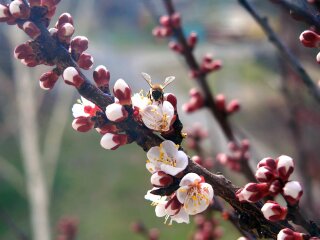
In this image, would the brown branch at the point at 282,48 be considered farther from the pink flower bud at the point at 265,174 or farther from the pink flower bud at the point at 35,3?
the pink flower bud at the point at 35,3

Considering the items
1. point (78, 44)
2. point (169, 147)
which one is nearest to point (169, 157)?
point (169, 147)

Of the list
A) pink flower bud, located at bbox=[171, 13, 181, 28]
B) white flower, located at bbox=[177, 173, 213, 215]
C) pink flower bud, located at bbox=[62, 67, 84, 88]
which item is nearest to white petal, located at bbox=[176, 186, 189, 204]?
white flower, located at bbox=[177, 173, 213, 215]

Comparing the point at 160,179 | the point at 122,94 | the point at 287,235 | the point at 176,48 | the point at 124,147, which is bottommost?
the point at 124,147

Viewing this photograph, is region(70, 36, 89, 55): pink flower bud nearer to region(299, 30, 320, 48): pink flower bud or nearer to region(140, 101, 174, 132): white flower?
region(140, 101, 174, 132): white flower

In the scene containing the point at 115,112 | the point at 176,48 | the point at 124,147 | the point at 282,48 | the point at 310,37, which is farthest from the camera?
the point at 124,147

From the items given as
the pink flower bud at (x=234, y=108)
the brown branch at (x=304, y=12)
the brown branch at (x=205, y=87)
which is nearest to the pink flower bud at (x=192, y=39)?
the brown branch at (x=205, y=87)

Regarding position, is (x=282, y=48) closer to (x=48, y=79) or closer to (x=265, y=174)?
(x=265, y=174)
